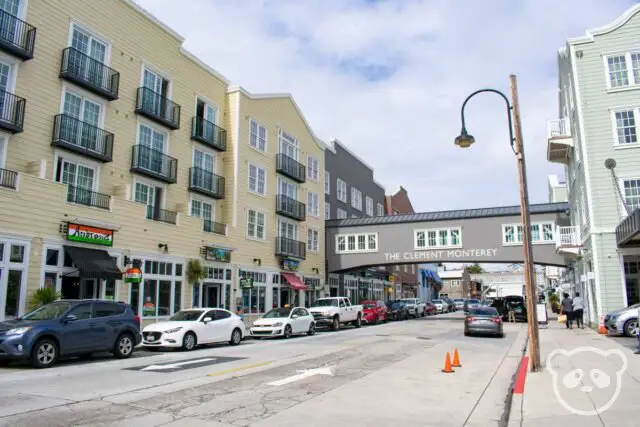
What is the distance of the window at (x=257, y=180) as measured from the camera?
32031 mm

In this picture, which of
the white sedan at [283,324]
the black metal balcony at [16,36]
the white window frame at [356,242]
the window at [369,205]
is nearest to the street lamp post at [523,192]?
the white sedan at [283,324]

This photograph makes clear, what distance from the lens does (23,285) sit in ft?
57.7

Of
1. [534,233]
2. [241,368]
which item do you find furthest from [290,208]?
[241,368]

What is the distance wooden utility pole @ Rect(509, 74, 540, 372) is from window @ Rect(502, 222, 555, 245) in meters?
23.6

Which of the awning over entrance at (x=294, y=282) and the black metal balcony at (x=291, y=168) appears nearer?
the awning over entrance at (x=294, y=282)

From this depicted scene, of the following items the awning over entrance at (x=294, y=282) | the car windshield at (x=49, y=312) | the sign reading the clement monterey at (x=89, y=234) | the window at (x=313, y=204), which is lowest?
the car windshield at (x=49, y=312)

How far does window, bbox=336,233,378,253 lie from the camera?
4106cm

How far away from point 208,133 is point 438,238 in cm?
1892

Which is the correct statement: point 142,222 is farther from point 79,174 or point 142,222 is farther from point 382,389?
point 382,389

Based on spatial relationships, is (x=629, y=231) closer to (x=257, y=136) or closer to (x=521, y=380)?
(x=521, y=380)

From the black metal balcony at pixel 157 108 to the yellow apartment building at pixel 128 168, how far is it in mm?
71

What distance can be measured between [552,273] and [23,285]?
9221 cm

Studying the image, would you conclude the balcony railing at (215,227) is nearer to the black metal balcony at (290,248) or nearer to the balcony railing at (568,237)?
the black metal balcony at (290,248)

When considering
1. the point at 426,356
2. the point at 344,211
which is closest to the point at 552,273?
the point at 344,211
